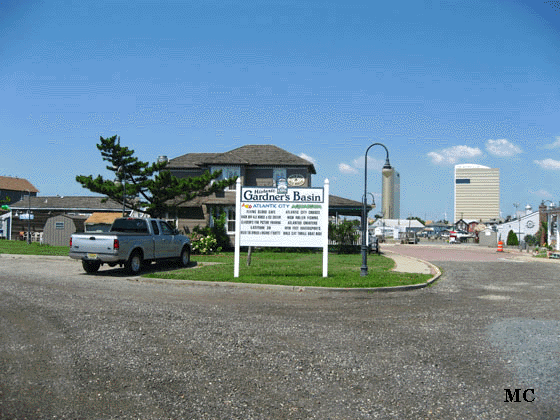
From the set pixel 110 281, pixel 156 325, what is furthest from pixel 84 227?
pixel 156 325

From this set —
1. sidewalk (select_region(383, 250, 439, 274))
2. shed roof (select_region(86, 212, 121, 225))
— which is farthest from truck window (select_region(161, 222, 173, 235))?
shed roof (select_region(86, 212, 121, 225))

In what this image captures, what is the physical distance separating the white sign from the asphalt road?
436 centimetres

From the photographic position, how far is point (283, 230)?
53.0 ft

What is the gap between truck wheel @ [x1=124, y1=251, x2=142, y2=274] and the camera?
54.9ft

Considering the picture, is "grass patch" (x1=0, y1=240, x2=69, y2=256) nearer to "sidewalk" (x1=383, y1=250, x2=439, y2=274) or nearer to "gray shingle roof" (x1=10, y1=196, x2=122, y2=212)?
"gray shingle roof" (x1=10, y1=196, x2=122, y2=212)

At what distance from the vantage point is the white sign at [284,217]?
52.9ft

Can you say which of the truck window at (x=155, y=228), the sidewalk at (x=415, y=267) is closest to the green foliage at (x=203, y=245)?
the truck window at (x=155, y=228)

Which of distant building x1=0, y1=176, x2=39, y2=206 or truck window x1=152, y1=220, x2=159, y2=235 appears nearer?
truck window x1=152, y1=220, x2=159, y2=235

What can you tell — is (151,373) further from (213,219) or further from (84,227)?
(84,227)

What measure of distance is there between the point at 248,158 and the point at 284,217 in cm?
1898

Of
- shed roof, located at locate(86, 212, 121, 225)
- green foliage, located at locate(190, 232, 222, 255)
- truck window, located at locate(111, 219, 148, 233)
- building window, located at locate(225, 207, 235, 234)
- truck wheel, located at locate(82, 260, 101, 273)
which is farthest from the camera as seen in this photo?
shed roof, located at locate(86, 212, 121, 225)

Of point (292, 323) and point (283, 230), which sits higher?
point (283, 230)

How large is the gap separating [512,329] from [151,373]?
237 inches

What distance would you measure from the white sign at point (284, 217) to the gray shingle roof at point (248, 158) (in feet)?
55.7
